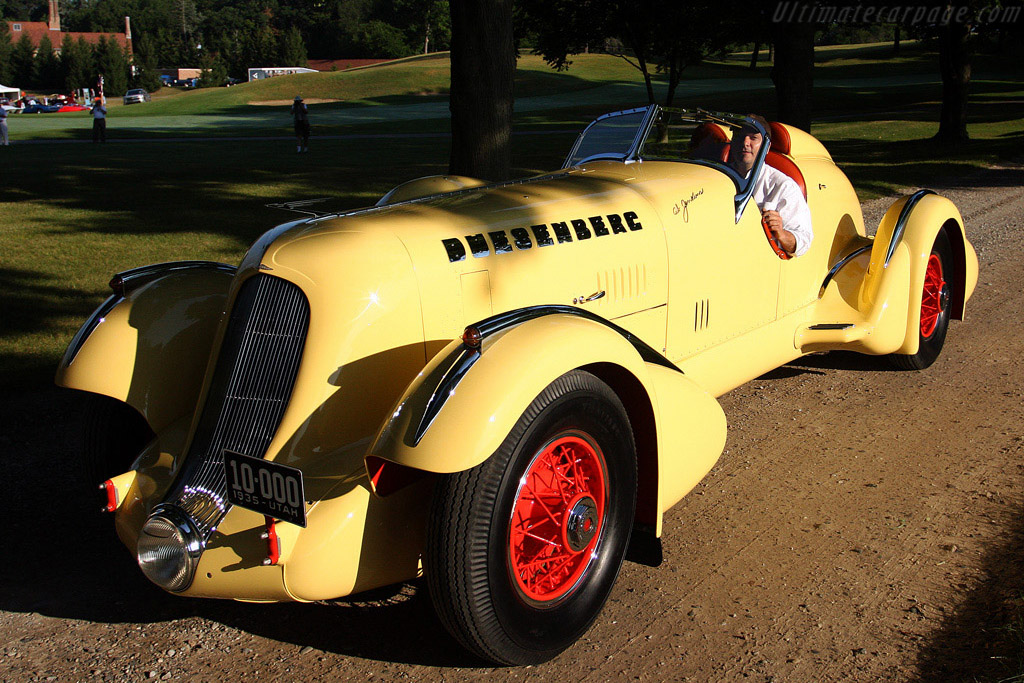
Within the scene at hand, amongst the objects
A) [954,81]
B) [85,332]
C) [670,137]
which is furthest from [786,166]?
Answer: [954,81]

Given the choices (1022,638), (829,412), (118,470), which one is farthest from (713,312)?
(118,470)

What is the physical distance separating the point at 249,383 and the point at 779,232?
293 centimetres

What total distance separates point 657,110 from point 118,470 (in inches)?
128

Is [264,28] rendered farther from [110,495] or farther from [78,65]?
[110,495]

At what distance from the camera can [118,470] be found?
354 centimetres

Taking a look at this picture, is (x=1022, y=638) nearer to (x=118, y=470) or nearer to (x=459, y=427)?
(x=459, y=427)

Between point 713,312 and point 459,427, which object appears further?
point 713,312

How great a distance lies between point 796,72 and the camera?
1470cm

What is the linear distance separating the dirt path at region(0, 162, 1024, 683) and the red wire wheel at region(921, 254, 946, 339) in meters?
0.90

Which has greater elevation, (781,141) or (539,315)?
(781,141)

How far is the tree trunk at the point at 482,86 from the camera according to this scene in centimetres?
810

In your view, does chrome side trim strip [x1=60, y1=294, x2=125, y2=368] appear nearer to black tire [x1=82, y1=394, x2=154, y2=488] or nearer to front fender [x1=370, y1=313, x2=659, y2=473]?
black tire [x1=82, y1=394, x2=154, y2=488]

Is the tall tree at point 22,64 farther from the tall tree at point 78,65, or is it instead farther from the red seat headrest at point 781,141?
the red seat headrest at point 781,141

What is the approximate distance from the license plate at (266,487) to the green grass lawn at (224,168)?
3.55 m
